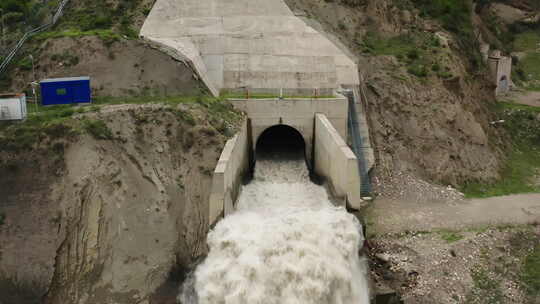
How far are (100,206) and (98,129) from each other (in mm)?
3298

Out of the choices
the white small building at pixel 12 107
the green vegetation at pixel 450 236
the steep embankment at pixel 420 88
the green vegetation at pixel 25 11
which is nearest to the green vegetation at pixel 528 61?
the steep embankment at pixel 420 88

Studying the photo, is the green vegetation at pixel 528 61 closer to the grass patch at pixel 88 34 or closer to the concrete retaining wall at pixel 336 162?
the concrete retaining wall at pixel 336 162

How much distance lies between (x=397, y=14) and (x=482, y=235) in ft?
62.1

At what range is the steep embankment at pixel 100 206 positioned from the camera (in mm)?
18547

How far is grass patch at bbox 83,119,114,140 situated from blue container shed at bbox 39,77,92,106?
11.1ft

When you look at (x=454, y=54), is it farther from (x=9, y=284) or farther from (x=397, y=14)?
(x=9, y=284)

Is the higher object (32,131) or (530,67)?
(32,131)

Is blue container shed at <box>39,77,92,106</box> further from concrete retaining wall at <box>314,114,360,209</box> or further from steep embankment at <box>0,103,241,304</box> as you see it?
concrete retaining wall at <box>314,114,360,209</box>

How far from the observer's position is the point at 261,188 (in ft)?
84.5

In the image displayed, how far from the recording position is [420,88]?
100 feet

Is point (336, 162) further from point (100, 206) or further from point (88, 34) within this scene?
point (88, 34)

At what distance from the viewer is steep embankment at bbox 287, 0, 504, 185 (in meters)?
28.5

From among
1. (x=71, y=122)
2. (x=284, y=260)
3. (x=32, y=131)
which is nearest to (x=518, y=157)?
(x=284, y=260)

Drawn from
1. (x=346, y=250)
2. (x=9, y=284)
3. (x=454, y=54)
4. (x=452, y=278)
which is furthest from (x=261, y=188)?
(x=454, y=54)
